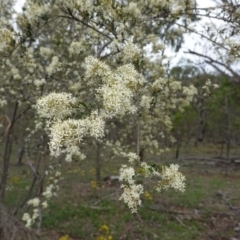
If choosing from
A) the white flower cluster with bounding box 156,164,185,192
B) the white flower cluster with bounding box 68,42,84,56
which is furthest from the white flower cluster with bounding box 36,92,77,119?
the white flower cluster with bounding box 68,42,84,56

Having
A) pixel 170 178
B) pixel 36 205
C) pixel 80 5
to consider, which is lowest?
pixel 36 205

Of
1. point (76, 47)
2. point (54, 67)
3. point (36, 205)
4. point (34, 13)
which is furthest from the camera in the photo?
point (36, 205)

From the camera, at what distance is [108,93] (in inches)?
76.7

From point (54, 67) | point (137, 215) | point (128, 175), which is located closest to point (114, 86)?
point (128, 175)

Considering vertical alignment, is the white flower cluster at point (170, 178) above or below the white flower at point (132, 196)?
above

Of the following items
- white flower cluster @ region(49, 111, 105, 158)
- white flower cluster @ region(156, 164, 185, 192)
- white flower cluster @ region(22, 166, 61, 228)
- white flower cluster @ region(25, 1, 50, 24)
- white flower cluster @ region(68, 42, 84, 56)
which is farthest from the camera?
white flower cluster @ region(22, 166, 61, 228)

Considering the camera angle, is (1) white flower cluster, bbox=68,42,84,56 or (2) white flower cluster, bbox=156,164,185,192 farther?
(1) white flower cluster, bbox=68,42,84,56

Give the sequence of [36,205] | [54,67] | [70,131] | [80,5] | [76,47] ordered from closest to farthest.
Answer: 1. [70,131]
2. [80,5]
3. [76,47]
4. [54,67]
5. [36,205]

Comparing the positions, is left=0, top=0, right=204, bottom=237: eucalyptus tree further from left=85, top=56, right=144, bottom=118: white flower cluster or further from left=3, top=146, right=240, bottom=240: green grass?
left=3, top=146, right=240, bottom=240: green grass

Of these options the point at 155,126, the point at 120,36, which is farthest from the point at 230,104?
the point at 120,36

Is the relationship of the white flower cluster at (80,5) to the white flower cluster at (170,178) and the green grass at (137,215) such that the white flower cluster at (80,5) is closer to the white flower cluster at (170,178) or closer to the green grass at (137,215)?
the white flower cluster at (170,178)

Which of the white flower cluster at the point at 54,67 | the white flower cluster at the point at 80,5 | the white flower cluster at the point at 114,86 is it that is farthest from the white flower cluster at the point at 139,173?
the white flower cluster at the point at 54,67

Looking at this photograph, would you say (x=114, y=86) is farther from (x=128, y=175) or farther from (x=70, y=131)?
(x=128, y=175)

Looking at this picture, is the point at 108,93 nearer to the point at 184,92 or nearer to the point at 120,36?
the point at 120,36
